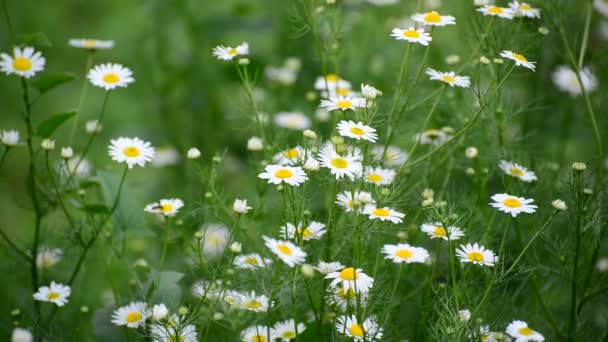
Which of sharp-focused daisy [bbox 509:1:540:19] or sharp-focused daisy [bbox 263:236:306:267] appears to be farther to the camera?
sharp-focused daisy [bbox 509:1:540:19]

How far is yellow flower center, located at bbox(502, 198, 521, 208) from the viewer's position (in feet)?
4.22

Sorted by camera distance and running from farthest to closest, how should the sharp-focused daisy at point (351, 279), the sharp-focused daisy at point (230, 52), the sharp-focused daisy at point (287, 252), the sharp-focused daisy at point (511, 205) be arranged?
the sharp-focused daisy at point (230, 52) → the sharp-focused daisy at point (511, 205) → the sharp-focused daisy at point (351, 279) → the sharp-focused daisy at point (287, 252)

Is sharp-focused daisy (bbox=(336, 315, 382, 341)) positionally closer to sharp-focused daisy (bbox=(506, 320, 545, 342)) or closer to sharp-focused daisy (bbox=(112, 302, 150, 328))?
sharp-focused daisy (bbox=(506, 320, 545, 342))

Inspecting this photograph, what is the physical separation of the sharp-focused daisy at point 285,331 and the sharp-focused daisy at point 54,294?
0.43m

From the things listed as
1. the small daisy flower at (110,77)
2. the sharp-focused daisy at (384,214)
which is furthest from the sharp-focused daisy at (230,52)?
the sharp-focused daisy at (384,214)

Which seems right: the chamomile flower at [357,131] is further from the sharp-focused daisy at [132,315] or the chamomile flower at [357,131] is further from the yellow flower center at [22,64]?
the yellow flower center at [22,64]

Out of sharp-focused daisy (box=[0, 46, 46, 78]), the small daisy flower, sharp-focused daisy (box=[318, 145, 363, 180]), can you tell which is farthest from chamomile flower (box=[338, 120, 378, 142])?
sharp-focused daisy (box=[0, 46, 46, 78])

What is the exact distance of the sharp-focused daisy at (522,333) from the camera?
4.03ft

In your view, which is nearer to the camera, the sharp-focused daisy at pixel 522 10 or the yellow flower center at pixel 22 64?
the yellow flower center at pixel 22 64

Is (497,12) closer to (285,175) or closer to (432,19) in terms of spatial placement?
(432,19)

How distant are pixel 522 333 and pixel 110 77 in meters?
1.04

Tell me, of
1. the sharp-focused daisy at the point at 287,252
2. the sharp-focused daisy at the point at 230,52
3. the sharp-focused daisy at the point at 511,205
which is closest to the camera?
the sharp-focused daisy at the point at 287,252

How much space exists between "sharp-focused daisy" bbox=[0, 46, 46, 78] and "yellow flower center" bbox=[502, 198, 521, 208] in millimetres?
990

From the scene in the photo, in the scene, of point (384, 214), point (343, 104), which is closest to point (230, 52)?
point (343, 104)
